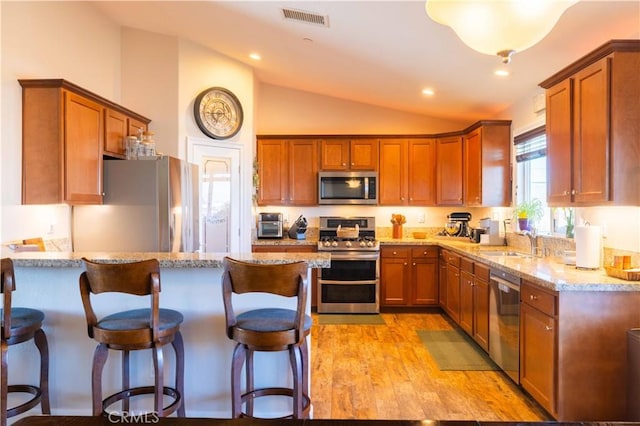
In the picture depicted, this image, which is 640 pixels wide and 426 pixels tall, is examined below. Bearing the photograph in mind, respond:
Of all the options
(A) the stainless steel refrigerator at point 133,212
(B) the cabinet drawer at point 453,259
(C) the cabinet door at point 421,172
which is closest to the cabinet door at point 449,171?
(C) the cabinet door at point 421,172

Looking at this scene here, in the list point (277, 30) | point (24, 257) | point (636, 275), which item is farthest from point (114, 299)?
point (636, 275)

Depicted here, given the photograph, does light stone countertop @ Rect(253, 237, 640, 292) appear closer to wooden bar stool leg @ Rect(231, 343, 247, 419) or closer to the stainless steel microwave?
the stainless steel microwave

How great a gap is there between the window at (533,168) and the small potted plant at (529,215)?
0.15 ft

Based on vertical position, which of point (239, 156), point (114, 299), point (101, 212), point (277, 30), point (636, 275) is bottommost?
point (114, 299)

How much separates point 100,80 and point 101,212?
147 cm

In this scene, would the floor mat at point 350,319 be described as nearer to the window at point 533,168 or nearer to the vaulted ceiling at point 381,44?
the window at point 533,168

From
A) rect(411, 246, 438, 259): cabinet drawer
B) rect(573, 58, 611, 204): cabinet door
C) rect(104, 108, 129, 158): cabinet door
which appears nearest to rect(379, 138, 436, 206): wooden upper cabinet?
rect(411, 246, 438, 259): cabinet drawer

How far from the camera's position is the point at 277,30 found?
349 centimetres

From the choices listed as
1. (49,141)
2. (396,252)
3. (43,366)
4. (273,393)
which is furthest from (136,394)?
(396,252)

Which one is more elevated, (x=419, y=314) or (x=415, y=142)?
(x=415, y=142)

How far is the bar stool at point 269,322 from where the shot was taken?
1675mm

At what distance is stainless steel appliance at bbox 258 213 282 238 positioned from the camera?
5066 mm

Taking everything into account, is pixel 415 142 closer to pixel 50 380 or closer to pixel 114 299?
pixel 114 299

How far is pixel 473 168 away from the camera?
15.1ft
